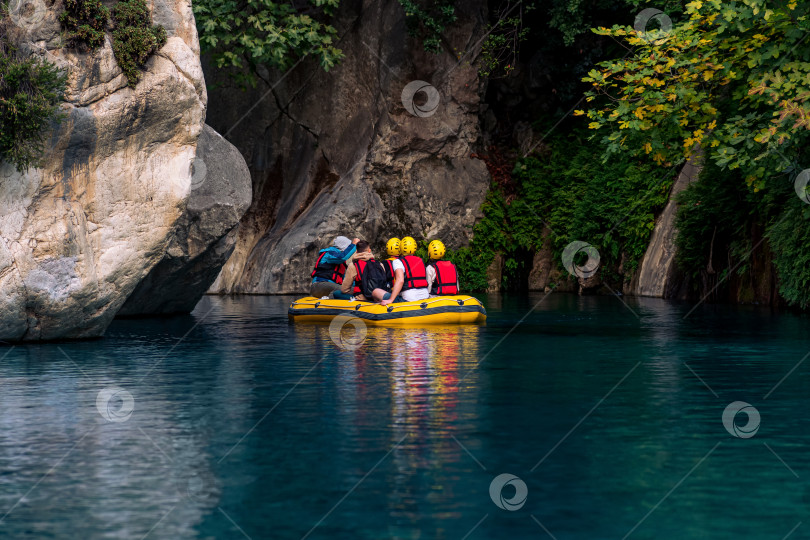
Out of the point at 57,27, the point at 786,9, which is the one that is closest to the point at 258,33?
the point at 57,27

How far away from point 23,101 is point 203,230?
7.40 metres

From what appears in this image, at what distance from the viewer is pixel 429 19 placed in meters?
33.9

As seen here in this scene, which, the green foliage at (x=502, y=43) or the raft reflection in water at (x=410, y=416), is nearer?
the raft reflection in water at (x=410, y=416)

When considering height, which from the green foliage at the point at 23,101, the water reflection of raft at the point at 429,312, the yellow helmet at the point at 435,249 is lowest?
the water reflection of raft at the point at 429,312

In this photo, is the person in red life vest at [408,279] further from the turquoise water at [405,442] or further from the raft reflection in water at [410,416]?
the turquoise water at [405,442]

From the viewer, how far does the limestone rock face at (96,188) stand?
16.0 meters

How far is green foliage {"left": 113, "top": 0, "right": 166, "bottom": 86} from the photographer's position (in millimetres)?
16875

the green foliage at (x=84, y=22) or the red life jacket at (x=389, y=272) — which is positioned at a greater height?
the green foliage at (x=84, y=22)

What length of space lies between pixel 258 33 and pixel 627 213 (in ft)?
42.3
